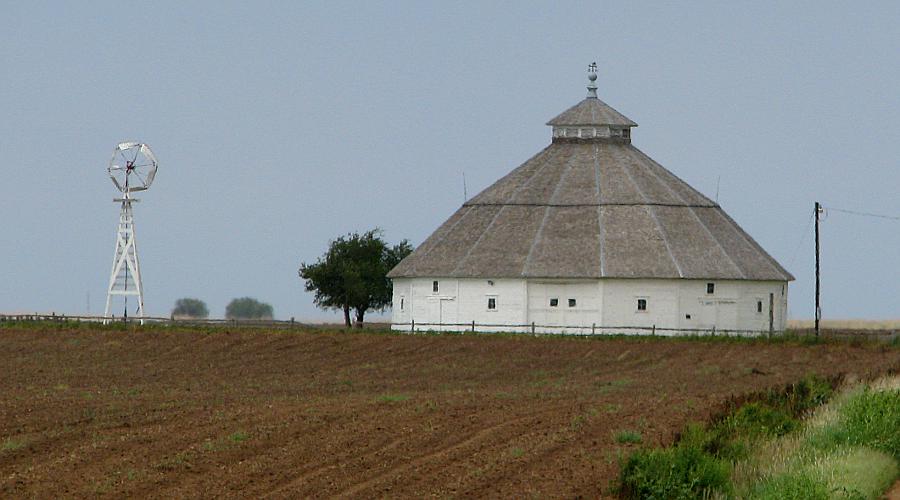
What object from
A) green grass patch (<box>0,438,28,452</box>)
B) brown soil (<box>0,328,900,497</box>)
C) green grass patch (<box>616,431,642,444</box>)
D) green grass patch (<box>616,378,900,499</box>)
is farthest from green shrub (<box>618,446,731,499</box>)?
green grass patch (<box>0,438,28,452</box>)

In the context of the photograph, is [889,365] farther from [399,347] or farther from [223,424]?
[223,424]

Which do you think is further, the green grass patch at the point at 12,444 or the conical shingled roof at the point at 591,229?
the conical shingled roof at the point at 591,229

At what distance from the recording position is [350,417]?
26.4 metres

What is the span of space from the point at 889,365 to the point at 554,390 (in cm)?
1187

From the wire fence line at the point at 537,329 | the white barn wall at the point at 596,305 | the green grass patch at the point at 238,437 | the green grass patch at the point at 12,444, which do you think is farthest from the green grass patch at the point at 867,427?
the white barn wall at the point at 596,305

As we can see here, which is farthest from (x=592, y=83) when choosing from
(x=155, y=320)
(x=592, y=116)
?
(x=155, y=320)

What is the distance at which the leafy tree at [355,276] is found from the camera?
255 ft

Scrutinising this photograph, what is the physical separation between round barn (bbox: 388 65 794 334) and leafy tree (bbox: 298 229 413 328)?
8.74m

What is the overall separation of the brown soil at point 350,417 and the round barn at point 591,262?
11.9 m

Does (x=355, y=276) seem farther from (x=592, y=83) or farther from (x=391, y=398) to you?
(x=391, y=398)

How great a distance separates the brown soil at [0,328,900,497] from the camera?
2072 centimetres

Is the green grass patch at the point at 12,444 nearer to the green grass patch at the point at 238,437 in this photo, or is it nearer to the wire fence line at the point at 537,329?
the green grass patch at the point at 238,437

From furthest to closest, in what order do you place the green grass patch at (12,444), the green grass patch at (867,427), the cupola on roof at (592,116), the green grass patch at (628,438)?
1. the cupola on roof at (592,116)
2. the green grass patch at (867,427)
3. the green grass patch at (628,438)
4. the green grass patch at (12,444)

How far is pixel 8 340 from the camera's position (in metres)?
57.0
